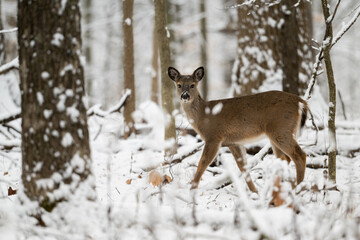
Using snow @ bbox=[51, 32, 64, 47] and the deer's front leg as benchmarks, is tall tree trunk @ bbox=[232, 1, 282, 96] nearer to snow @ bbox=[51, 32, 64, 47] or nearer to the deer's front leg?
the deer's front leg

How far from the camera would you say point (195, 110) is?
5.63 m

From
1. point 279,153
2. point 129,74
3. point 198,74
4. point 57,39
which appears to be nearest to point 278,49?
point 198,74

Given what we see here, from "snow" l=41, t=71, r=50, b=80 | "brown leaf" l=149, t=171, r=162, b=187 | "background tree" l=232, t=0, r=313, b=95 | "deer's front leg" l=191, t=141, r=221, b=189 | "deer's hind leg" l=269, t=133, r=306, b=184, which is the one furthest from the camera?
"background tree" l=232, t=0, r=313, b=95

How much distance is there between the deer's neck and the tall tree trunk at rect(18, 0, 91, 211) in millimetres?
2677

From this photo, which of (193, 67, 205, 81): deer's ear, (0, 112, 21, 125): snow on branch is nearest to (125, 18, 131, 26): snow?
(193, 67, 205, 81): deer's ear

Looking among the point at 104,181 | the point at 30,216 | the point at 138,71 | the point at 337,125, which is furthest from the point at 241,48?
the point at 138,71

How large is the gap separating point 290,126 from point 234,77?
8.93 ft

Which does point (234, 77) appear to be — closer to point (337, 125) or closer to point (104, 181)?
point (337, 125)

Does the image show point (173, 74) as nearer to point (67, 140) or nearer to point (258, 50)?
point (258, 50)

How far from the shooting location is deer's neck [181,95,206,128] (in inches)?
217

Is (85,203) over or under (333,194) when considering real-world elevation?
over

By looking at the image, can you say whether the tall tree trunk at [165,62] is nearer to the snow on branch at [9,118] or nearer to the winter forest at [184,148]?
the winter forest at [184,148]

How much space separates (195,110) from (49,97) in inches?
116

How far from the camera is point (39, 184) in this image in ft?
9.74
